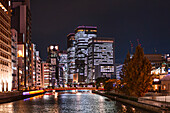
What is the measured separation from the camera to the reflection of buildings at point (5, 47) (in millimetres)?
112000

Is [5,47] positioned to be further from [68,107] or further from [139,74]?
[139,74]

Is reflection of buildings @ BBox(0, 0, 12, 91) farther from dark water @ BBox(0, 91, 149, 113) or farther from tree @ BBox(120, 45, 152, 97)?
tree @ BBox(120, 45, 152, 97)

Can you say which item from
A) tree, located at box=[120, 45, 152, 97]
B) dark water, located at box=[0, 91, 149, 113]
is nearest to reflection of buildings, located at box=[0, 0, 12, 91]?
dark water, located at box=[0, 91, 149, 113]

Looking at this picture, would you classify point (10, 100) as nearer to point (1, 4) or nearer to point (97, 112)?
point (97, 112)

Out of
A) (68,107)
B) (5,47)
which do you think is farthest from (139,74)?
(5,47)

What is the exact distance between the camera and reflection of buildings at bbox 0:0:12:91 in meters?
112

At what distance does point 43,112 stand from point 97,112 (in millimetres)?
8943

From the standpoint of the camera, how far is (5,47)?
118m

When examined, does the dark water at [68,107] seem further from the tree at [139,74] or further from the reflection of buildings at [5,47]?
the reflection of buildings at [5,47]

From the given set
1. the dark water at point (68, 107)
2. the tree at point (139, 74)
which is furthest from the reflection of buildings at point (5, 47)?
A: the tree at point (139, 74)

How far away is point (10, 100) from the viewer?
255 ft

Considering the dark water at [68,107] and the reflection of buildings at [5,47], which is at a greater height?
the reflection of buildings at [5,47]

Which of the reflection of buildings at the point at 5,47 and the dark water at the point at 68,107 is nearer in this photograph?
the dark water at the point at 68,107

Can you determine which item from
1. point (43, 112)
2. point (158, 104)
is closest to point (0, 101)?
point (43, 112)
